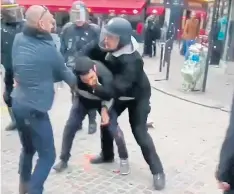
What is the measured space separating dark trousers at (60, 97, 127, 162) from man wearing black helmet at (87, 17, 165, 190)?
8.0 inches

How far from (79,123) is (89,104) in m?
0.28

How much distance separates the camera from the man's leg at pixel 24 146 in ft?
12.0

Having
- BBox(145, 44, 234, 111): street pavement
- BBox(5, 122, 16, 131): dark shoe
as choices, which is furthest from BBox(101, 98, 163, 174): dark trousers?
BBox(145, 44, 234, 111): street pavement

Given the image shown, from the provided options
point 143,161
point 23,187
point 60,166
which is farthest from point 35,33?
point 143,161

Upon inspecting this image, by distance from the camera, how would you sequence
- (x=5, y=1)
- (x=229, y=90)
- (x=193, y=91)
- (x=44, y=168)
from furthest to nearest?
1. (x=229, y=90)
2. (x=193, y=91)
3. (x=5, y=1)
4. (x=44, y=168)

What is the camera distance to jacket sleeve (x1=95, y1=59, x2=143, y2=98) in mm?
4008

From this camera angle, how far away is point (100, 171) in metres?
4.77

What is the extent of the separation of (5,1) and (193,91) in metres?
4.88

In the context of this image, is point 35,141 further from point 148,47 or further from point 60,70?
point 148,47

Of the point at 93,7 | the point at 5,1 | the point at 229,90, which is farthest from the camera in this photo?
the point at 93,7

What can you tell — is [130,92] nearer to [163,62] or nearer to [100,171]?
[100,171]

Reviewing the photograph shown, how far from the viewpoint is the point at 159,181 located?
14.5 feet

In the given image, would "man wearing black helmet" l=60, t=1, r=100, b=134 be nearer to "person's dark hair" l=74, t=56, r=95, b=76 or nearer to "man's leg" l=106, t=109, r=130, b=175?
"man's leg" l=106, t=109, r=130, b=175

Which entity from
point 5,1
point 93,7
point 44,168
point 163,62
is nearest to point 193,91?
point 163,62
